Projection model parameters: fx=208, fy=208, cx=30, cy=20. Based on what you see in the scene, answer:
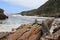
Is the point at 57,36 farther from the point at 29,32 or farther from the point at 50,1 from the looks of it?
the point at 50,1

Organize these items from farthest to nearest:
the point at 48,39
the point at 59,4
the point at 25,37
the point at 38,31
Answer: the point at 59,4 → the point at 38,31 → the point at 25,37 → the point at 48,39

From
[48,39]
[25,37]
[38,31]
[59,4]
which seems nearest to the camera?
[48,39]

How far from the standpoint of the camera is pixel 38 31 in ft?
47.2

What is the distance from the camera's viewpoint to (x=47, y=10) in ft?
498

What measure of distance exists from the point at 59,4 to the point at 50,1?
58.0 feet

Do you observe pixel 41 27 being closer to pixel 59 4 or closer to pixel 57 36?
pixel 57 36

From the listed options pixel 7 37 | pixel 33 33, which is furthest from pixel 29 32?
pixel 7 37

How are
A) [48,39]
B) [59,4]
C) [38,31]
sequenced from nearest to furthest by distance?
1. [48,39]
2. [38,31]
3. [59,4]

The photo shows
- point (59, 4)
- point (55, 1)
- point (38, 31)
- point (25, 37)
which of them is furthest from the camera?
point (55, 1)

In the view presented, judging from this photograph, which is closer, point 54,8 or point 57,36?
point 57,36

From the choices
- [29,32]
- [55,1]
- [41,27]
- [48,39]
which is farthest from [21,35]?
[55,1]

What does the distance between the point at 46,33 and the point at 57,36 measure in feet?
5.15

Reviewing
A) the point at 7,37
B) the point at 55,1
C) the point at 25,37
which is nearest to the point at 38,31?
the point at 25,37

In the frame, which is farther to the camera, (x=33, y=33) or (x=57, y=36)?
Answer: (x=33, y=33)
